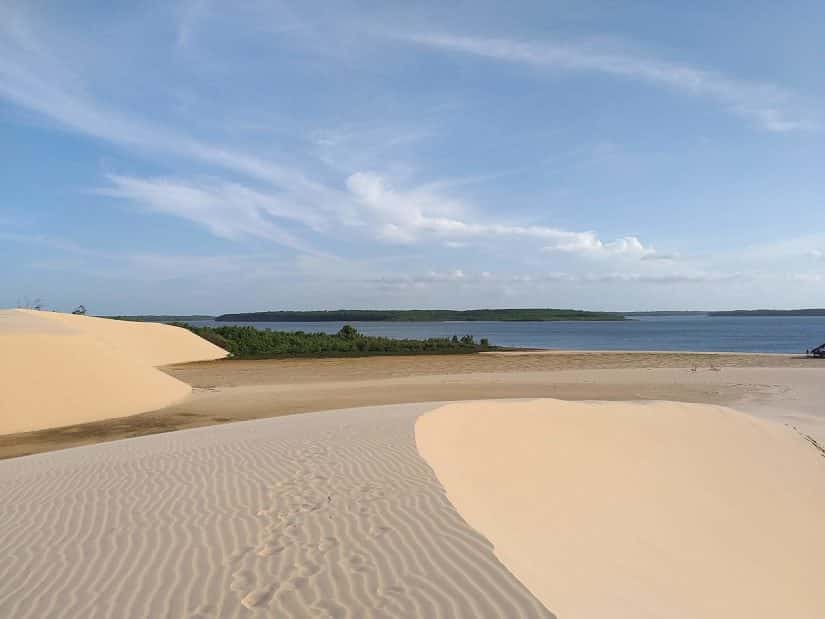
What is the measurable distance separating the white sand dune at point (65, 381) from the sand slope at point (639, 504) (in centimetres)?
1133

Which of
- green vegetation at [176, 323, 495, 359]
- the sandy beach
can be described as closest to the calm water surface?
green vegetation at [176, 323, 495, 359]

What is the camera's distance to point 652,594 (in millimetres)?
5441

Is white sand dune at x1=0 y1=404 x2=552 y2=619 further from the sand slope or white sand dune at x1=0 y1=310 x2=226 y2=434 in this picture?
white sand dune at x1=0 y1=310 x2=226 y2=434

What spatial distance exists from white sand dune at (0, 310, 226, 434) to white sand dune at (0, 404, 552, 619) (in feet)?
31.4

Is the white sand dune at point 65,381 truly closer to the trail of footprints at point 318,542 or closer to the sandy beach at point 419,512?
the sandy beach at point 419,512

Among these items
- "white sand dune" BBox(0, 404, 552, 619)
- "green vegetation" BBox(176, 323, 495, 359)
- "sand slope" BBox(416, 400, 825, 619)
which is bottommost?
"sand slope" BBox(416, 400, 825, 619)

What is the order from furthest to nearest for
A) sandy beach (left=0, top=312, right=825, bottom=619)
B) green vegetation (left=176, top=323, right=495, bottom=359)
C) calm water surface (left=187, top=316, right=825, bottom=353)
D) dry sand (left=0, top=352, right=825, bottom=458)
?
calm water surface (left=187, top=316, right=825, bottom=353) → green vegetation (left=176, top=323, right=495, bottom=359) → dry sand (left=0, top=352, right=825, bottom=458) → sandy beach (left=0, top=312, right=825, bottom=619)

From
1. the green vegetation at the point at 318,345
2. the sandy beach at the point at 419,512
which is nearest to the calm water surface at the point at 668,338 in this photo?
the green vegetation at the point at 318,345

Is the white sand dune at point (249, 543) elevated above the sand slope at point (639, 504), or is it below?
above

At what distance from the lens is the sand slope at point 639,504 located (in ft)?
18.3

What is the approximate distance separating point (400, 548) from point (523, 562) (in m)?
0.96

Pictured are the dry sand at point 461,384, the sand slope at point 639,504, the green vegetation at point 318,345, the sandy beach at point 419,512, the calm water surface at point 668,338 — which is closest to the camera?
the sandy beach at point 419,512

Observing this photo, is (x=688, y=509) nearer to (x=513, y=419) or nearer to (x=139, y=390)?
(x=513, y=419)

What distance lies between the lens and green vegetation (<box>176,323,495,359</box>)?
42375 mm
